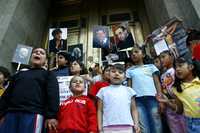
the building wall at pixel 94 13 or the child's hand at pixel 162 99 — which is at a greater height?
the building wall at pixel 94 13

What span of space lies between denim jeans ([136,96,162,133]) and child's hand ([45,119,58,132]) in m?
→ 0.99

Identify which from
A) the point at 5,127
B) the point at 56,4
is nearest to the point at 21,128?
the point at 5,127

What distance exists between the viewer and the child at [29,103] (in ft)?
8.38

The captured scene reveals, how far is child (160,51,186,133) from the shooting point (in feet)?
9.84

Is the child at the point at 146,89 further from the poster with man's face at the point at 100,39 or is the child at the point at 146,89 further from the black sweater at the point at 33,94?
the poster with man's face at the point at 100,39

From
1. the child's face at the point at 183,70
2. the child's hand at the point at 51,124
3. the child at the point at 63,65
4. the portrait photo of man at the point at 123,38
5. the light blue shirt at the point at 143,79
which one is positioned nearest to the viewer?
the child's hand at the point at 51,124

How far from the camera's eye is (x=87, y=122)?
273cm

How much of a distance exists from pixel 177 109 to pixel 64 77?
1435mm

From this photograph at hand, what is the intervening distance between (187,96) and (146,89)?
2.15ft

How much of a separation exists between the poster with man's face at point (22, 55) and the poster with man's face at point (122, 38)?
1841 mm

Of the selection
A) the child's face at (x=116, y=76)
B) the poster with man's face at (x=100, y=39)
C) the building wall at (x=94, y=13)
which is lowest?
the child's face at (x=116, y=76)

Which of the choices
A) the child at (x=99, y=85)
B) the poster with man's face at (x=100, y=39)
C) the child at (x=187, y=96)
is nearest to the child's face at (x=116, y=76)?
the child at (x=99, y=85)

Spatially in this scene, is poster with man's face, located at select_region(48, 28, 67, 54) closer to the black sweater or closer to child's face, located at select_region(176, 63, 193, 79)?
the black sweater

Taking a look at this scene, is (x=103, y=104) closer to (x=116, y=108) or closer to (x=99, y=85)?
(x=116, y=108)
